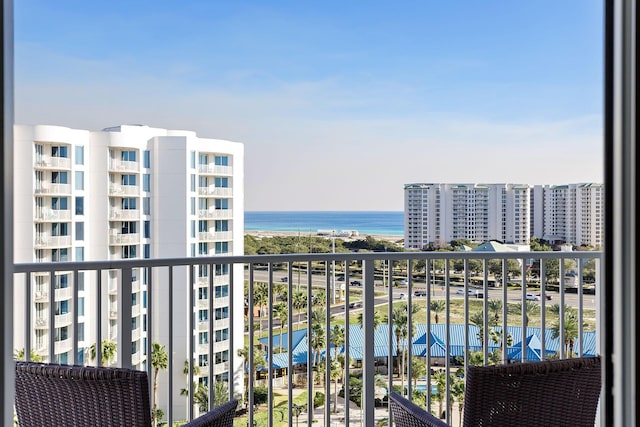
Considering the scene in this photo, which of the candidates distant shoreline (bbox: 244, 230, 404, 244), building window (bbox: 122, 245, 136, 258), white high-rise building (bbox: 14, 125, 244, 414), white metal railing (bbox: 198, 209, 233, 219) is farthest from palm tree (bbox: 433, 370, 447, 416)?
building window (bbox: 122, 245, 136, 258)

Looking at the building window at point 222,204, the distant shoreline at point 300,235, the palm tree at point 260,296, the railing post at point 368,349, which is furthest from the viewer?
the building window at point 222,204

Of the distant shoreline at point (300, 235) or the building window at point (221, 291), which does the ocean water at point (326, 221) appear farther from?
the building window at point (221, 291)

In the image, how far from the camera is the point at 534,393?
170cm

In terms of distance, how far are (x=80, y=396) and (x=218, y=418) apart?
401 millimetres

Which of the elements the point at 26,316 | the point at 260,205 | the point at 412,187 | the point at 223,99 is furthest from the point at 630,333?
the point at 223,99

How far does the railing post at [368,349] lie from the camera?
306 cm

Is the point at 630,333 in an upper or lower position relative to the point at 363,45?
lower

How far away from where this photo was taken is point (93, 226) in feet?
51.2

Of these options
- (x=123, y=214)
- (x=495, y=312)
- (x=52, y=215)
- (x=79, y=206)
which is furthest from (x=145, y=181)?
(x=495, y=312)

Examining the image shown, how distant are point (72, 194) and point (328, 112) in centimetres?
722

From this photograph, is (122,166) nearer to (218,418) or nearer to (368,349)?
→ (368,349)

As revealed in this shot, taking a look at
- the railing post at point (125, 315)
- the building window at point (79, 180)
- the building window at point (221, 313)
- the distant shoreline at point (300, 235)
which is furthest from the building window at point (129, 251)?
the railing post at point (125, 315)

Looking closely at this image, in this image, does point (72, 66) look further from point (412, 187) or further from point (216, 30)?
point (412, 187)

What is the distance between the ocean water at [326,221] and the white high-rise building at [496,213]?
618 millimetres
